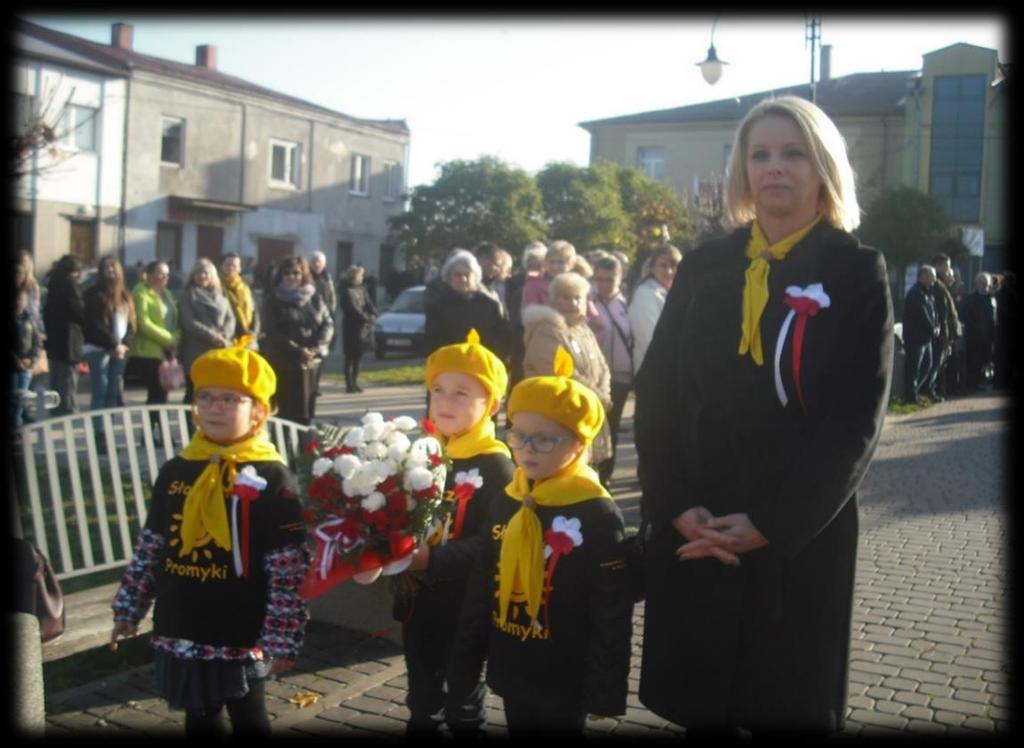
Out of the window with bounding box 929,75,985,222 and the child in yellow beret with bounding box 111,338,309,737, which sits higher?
the window with bounding box 929,75,985,222

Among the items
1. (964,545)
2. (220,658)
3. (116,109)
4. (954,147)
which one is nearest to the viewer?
(220,658)

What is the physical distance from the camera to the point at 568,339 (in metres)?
7.72

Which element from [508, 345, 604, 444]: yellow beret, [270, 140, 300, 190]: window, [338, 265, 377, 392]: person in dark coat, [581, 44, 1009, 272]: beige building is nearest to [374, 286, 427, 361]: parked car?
[338, 265, 377, 392]: person in dark coat

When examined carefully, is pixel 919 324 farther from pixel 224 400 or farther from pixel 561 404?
pixel 224 400

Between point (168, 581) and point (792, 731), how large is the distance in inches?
88.4

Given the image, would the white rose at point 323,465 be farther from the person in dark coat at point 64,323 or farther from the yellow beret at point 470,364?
the person in dark coat at point 64,323

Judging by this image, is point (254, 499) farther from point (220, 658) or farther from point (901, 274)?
point (901, 274)

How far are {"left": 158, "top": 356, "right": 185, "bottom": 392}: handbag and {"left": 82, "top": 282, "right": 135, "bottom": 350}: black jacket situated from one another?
906 millimetres

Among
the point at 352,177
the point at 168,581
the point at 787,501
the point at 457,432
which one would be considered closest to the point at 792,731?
the point at 787,501

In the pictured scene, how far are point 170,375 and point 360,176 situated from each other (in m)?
36.7

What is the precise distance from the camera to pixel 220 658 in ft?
13.0

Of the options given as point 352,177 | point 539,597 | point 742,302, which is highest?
point 352,177

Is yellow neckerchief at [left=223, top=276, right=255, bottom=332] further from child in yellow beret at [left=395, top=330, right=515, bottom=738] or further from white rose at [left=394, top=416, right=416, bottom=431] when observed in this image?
white rose at [left=394, top=416, right=416, bottom=431]

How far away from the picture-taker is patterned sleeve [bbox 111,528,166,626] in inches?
159
